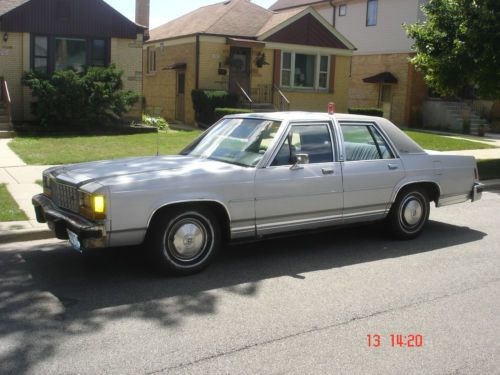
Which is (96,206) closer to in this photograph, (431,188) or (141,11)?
(431,188)

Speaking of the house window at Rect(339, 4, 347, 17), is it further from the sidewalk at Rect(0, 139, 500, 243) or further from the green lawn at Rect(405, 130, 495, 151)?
the sidewalk at Rect(0, 139, 500, 243)

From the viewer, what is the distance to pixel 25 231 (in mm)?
7008

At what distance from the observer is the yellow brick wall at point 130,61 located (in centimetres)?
2144

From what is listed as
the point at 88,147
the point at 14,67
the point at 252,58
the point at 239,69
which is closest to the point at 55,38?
the point at 14,67

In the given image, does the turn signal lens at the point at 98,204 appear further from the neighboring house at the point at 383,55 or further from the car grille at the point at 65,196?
the neighboring house at the point at 383,55

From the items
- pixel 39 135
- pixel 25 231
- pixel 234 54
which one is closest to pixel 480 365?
pixel 25 231

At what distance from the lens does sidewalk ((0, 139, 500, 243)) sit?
7.01 meters

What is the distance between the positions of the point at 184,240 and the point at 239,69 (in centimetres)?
2010

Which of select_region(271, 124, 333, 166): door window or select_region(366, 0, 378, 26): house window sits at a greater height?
select_region(366, 0, 378, 26): house window

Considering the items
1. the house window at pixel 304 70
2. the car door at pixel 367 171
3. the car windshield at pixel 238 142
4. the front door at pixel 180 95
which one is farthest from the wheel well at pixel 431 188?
the front door at pixel 180 95

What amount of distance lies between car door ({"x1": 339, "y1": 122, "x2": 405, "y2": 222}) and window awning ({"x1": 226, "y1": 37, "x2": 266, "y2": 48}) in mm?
17594

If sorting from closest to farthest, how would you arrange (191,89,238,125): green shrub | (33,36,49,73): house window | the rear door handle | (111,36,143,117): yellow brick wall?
the rear door handle
(33,36,49,73): house window
(111,36,143,117): yellow brick wall
(191,89,238,125): green shrub

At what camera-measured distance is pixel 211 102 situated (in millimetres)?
22891

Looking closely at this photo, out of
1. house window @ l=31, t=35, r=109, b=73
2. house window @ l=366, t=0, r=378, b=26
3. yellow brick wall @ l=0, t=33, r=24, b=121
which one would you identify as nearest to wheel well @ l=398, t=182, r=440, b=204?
house window @ l=31, t=35, r=109, b=73
